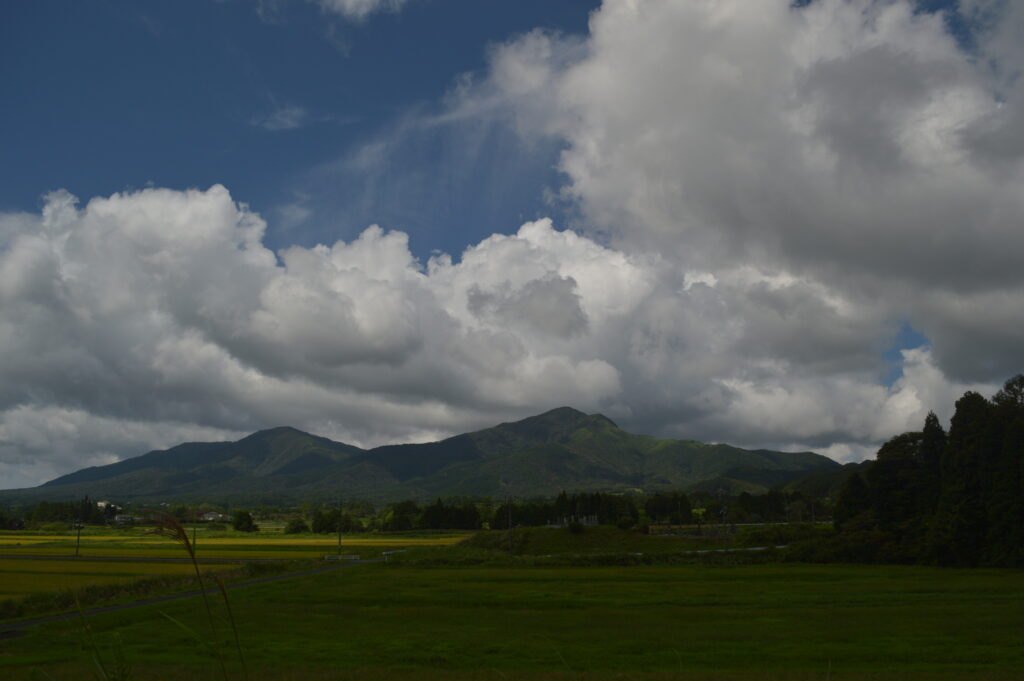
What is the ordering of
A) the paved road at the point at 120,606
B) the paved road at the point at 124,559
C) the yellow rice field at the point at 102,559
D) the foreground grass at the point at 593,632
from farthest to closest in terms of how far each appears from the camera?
the paved road at the point at 124,559 → the yellow rice field at the point at 102,559 → the paved road at the point at 120,606 → the foreground grass at the point at 593,632

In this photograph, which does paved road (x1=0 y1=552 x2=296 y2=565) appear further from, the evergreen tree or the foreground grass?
the evergreen tree

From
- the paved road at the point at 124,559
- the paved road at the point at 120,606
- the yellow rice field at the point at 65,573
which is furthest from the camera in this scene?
the paved road at the point at 124,559

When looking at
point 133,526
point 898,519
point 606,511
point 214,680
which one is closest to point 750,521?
point 606,511

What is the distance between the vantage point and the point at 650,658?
97.0 feet

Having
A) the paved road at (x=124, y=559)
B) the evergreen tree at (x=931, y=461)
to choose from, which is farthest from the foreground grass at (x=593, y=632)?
the paved road at (x=124, y=559)

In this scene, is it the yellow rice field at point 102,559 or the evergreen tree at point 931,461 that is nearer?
the yellow rice field at point 102,559

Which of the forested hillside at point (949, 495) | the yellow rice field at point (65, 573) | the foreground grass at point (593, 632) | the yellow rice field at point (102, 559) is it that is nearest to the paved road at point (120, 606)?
the foreground grass at point (593, 632)

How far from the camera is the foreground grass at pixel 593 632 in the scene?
90.5 feet

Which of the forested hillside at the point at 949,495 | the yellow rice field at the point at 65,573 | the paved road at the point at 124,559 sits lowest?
the paved road at the point at 124,559

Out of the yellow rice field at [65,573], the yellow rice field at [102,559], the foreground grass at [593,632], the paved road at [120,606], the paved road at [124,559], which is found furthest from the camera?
the paved road at [124,559]

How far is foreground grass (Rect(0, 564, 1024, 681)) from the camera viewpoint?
2758 cm

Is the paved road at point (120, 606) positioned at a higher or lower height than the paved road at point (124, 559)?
higher

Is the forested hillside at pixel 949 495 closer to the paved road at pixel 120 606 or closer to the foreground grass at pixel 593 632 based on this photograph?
the foreground grass at pixel 593 632

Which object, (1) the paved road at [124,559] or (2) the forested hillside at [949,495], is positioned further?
(1) the paved road at [124,559]
